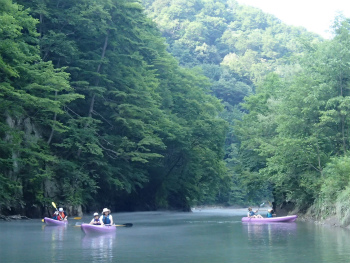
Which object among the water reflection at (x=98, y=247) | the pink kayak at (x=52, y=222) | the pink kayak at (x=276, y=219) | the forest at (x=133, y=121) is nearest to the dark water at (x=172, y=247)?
the water reflection at (x=98, y=247)

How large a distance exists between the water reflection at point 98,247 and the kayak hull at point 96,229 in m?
0.48

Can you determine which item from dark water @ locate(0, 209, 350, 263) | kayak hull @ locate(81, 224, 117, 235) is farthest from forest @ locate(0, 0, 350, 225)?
kayak hull @ locate(81, 224, 117, 235)

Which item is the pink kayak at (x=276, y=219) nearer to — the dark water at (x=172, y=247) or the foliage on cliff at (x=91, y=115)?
the dark water at (x=172, y=247)

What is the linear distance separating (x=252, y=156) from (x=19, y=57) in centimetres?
2494

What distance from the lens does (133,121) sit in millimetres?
45531

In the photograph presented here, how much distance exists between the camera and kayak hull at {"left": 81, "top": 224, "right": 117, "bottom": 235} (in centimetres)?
2652

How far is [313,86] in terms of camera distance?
37.2m

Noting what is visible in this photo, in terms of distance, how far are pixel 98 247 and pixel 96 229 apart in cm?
633

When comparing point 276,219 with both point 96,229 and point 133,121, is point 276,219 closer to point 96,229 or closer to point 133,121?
point 96,229

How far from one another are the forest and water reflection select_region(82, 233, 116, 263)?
385 inches

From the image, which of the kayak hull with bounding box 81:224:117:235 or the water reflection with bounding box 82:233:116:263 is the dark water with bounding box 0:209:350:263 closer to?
the water reflection with bounding box 82:233:116:263

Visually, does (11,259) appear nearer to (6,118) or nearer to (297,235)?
(297,235)

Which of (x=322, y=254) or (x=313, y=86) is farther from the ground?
(x=313, y=86)

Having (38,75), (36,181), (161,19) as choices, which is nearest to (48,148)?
(36,181)
